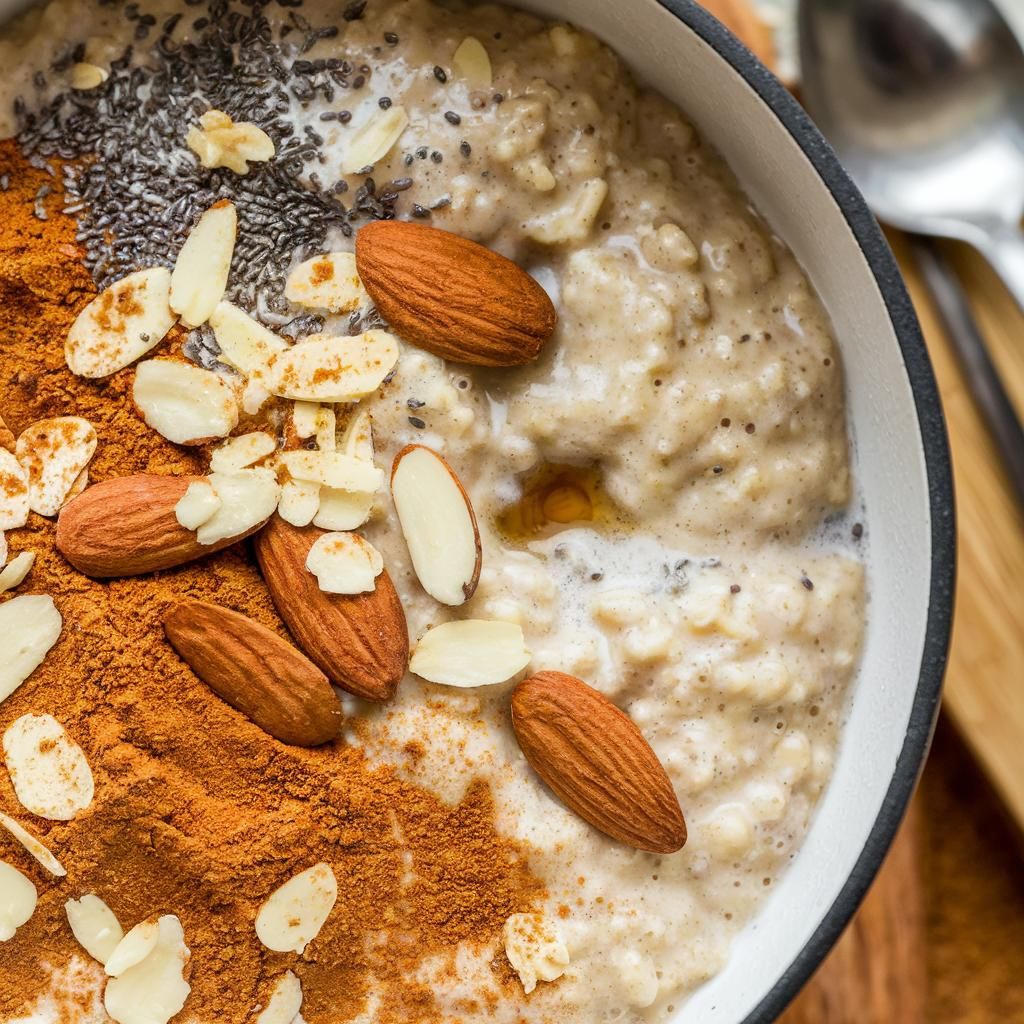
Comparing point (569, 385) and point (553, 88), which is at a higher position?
point (553, 88)

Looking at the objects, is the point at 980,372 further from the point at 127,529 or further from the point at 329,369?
the point at 127,529

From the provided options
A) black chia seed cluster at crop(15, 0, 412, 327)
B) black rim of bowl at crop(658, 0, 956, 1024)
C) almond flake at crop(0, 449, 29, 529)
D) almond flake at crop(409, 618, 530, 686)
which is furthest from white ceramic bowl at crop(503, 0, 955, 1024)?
almond flake at crop(0, 449, 29, 529)

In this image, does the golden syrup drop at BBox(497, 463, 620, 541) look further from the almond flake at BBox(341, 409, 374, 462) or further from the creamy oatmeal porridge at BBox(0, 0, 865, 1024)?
the almond flake at BBox(341, 409, 374, 462)

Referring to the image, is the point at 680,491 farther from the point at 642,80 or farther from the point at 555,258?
the point at 642,80

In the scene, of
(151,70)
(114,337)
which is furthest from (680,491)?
(151,70)

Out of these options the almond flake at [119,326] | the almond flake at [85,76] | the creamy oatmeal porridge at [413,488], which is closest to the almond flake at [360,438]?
the creamy oatmeal porridge at [413,488]

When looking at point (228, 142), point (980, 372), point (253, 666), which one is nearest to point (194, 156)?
point (228, 142)

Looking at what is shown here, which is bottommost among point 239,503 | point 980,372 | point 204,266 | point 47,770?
point 47,770
